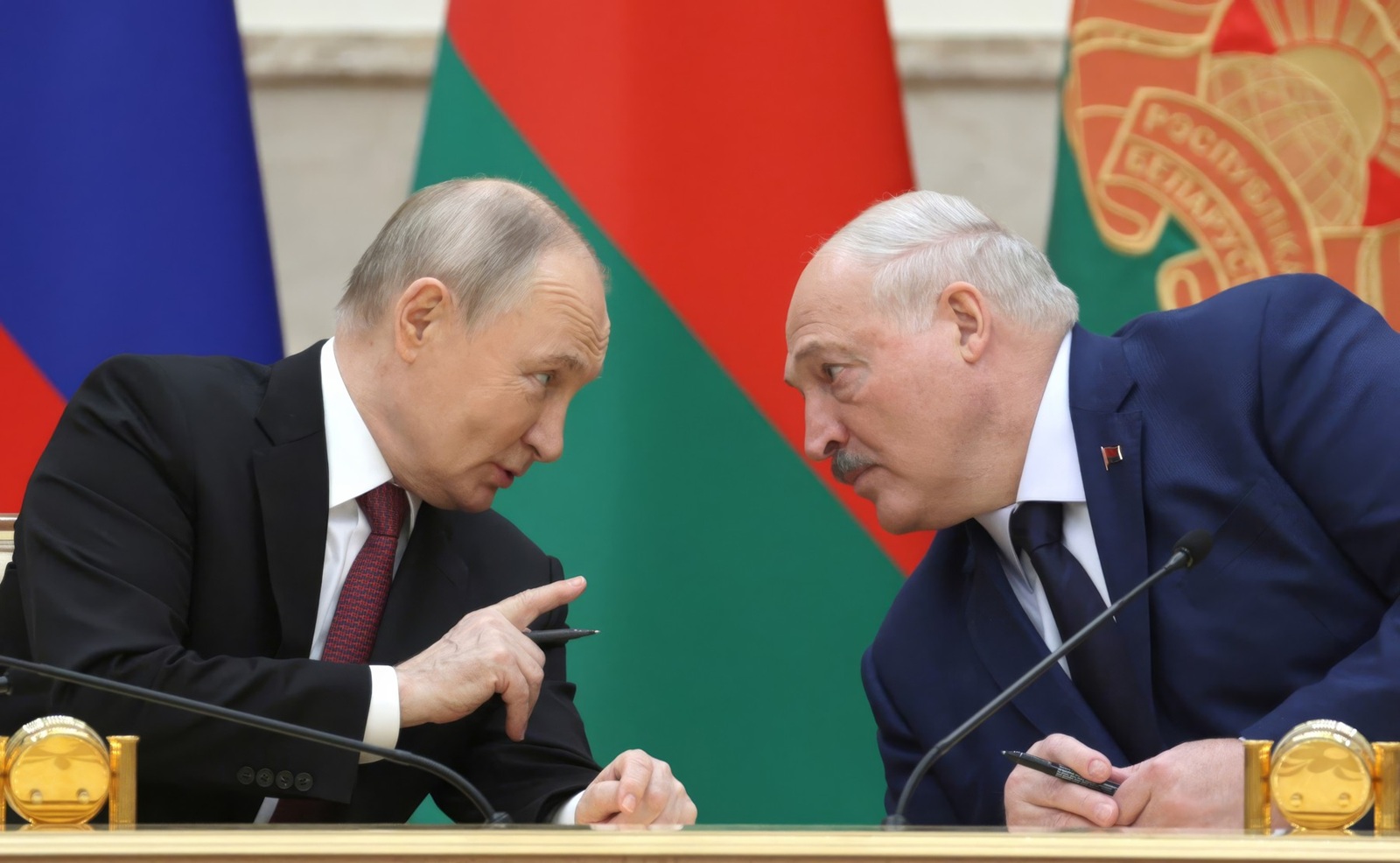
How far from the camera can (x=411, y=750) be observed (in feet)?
6.57

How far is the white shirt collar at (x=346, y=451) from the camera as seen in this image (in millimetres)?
2020

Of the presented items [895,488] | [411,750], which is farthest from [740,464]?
[411,750]

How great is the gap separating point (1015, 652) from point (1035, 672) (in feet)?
1.65

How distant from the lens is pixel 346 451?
80.4 inches

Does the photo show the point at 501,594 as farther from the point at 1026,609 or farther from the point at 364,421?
the point at 1026,609

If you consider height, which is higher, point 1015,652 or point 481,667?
point 481,667

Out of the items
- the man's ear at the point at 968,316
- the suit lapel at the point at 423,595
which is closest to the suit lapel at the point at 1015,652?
the man's ear at the point at 968,316

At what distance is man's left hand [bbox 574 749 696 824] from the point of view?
68.2 inches

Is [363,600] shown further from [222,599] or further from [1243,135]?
[1243,135]

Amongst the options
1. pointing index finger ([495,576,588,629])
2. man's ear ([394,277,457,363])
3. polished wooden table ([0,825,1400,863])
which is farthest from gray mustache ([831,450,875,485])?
polished wooden table ([0,825,1400,863])

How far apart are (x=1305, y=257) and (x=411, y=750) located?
5.93 feet

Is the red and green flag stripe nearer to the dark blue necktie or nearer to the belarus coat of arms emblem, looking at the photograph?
the belarus coat of arms emblem

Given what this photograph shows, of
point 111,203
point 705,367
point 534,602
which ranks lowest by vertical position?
point 534,602

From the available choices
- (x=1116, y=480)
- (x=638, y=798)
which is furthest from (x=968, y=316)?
(x=638, y=798)
